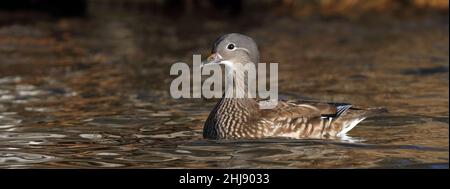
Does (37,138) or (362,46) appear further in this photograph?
(362,46)

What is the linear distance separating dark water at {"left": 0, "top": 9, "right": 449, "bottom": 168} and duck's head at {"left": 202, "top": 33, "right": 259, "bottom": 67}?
0.79 m

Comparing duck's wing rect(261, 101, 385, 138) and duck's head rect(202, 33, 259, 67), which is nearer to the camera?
duck's wing rect(261, 101, 385, 138)

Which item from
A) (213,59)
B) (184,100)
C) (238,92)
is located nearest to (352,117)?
(238,92)

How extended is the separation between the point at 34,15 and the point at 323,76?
6.92m

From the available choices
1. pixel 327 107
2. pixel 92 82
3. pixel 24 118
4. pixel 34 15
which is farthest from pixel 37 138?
pixel 34 15

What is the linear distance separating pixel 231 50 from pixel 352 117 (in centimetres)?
135

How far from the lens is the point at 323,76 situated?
14523mm

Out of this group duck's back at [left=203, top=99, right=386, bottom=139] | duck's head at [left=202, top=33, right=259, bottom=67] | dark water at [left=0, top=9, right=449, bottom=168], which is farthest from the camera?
duck's head at [left=202, top=33, right=259, bottom=67]

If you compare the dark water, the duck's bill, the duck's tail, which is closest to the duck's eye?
the duck's bill

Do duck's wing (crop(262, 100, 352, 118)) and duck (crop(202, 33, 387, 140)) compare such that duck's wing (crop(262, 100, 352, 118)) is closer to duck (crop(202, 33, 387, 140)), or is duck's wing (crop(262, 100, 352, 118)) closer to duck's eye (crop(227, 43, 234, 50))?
duck (crop(202, 33, 387, 140))

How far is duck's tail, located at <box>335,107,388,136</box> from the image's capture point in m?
10.5

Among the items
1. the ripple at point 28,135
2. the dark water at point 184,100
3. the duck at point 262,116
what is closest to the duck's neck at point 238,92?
the duck at point 262,116

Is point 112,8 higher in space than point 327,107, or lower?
higher

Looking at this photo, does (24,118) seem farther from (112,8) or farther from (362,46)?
(112,8)
